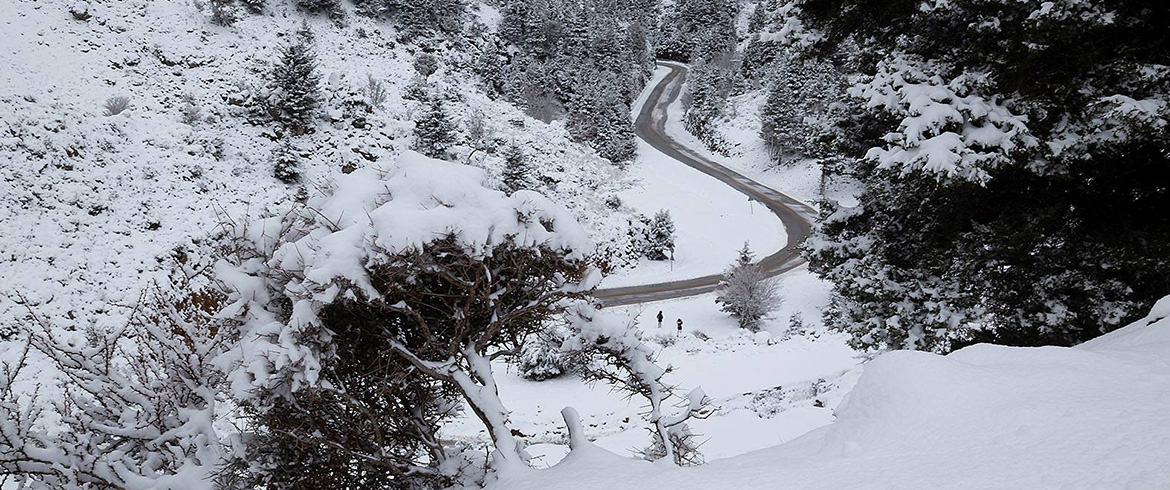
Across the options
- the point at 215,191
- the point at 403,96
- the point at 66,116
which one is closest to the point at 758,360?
the point at 215,191

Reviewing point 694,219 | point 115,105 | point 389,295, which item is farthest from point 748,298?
point 115,105

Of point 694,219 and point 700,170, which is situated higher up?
point 700,170

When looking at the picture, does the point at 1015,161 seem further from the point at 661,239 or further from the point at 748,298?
the point at 661,239

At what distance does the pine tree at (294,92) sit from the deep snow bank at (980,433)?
80.8ft

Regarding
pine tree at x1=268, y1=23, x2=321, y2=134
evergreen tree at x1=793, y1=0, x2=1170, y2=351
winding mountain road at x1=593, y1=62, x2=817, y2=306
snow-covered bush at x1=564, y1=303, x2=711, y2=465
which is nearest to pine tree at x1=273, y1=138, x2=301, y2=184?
pine tree at x1=268, y1=23, x2=321, y2=134

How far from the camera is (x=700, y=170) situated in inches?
1703

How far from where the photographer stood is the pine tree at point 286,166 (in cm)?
2286

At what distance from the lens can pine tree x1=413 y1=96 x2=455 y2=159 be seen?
26.5 metres

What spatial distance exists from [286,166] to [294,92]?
4.08 meters

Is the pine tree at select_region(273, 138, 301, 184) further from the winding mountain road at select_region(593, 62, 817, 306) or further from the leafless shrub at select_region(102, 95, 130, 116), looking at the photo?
the winding mountain road at select_region(593, 62, 817, 306)

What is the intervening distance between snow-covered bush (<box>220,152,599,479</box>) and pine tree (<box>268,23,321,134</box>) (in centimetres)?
2188

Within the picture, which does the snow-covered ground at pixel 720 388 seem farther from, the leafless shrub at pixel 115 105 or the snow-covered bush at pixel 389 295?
the leafless shrub at pixel 115 105

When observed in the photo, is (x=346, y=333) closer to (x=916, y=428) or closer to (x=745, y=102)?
(x=916, y=428)

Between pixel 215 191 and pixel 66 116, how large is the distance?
18.2 ft
